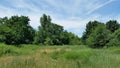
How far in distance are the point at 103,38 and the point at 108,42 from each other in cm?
145

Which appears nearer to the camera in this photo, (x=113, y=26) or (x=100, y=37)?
(x=100, y=37)

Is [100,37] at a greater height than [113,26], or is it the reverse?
[113,26]

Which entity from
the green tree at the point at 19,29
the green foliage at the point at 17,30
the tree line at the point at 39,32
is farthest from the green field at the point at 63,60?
the tree line at the point at 39,32

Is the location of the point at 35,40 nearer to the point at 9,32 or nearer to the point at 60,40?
the point at 60,40

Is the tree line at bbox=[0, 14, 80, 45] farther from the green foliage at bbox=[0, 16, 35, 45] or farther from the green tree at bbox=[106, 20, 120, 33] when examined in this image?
the green tree at bbox=[106, 20, 120, 33]

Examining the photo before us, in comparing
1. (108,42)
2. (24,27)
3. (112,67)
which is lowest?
(112,67)

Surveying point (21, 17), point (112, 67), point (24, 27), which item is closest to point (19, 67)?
point (112, 67)

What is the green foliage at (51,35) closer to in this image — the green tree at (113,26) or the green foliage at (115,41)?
the green tree at (113,26)

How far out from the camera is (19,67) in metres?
7.47

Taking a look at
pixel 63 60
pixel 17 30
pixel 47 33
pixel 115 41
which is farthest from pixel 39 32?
pixel 63 60

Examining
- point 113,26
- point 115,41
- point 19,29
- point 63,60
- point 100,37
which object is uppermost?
point 113,26

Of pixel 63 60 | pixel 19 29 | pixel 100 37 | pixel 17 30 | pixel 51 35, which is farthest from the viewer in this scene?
pixel 51 35

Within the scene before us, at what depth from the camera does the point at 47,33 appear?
2943 inches

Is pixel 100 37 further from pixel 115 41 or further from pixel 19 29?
pixel 19 29
